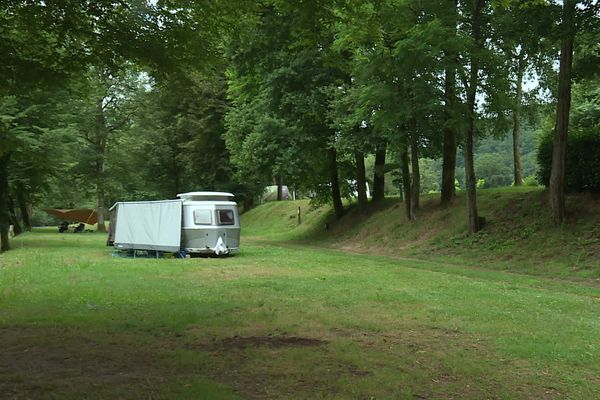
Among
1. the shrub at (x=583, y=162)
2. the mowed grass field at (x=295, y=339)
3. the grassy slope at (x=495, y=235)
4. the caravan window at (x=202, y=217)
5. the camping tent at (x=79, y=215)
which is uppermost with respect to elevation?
the shrub at (x=583, y=162)

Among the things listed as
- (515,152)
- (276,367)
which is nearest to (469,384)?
(276,367)

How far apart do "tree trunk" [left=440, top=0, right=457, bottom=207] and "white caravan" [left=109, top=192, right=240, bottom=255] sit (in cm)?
948

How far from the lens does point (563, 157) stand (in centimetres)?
1878

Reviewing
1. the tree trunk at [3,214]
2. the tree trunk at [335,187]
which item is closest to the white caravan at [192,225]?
the tree trunk at [3,214]

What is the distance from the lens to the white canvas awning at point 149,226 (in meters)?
23.2

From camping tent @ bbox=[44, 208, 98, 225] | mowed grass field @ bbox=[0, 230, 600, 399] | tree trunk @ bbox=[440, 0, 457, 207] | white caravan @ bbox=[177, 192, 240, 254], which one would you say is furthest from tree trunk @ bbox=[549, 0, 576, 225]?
camping tent @ bbox=[44, 208, 98, 225]

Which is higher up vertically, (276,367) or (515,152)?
A: (515,152)

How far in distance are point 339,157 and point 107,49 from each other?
27179 millimetres

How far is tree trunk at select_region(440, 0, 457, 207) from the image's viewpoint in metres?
19.7

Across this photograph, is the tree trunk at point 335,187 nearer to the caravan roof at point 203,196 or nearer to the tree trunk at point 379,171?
the tree trunk at point 379,171

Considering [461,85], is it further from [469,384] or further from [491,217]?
[469,384]

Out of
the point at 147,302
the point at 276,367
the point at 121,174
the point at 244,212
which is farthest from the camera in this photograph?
the point at 244,212

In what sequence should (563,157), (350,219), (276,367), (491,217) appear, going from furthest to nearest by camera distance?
(350,219)
(491,217)
(563,157)
(276,367)

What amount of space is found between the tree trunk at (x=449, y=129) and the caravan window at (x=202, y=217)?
988 cm
